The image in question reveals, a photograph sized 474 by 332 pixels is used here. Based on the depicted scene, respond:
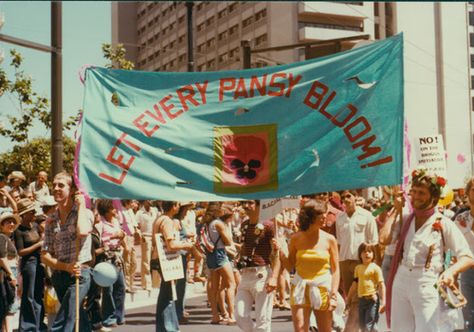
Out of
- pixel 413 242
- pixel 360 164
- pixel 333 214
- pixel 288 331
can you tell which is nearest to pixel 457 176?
pixel 333 214

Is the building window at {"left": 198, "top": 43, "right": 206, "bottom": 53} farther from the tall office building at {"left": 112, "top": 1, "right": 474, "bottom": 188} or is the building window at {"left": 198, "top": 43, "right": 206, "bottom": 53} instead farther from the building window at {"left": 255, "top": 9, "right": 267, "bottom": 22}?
the building window at {"left": 255, "top": 9, "right": 267, "bottom": 22}

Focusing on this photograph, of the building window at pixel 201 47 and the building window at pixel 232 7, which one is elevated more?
the building window at pixel 232 7

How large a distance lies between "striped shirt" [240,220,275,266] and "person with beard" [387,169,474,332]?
115 inches

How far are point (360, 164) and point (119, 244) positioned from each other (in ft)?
16.7

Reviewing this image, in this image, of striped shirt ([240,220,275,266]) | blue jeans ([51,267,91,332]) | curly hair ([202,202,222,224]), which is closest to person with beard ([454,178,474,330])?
striped shirt ([240,220,275,266])

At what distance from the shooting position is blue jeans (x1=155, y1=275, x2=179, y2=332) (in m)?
9.11

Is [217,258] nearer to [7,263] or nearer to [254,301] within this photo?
[254,301]

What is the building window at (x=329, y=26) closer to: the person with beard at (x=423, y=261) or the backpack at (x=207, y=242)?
the backpack at (x=207, y=242)

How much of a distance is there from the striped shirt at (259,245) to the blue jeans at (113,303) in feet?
8.71

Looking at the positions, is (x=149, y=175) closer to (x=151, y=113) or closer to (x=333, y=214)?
(x=151, y=113)

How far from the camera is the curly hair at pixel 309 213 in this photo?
24.5 ft

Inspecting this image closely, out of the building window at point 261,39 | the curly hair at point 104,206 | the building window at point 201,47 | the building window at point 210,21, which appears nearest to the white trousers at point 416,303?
the curly hair at point 104,206

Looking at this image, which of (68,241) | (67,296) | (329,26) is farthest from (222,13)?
(67,296)

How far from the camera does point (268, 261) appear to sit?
30.6 ft
